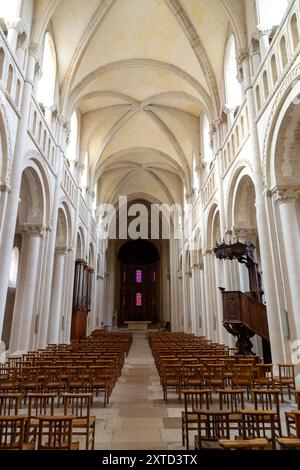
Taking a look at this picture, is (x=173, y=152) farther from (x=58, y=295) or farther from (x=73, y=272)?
(x=58, y=295)

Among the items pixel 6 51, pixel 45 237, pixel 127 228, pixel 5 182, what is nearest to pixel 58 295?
pixel 45 237

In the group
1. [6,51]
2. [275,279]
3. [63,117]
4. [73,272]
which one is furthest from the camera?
[73,272]

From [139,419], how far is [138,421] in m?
0.12

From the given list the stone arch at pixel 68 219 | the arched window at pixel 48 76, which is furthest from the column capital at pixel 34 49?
the stone arch at pixel 68 219

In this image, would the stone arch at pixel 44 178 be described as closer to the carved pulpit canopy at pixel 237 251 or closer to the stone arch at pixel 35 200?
the stone arch at pixel 35 200

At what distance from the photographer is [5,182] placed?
9.27 metres

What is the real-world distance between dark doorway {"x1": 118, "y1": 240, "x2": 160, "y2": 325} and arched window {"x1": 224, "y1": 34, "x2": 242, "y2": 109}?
29.4m

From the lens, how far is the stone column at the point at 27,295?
450 inches

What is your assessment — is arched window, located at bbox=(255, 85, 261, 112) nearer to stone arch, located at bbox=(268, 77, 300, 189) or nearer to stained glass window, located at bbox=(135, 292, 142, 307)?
stone arch, located at bbox=(268, 77, 300, 189)

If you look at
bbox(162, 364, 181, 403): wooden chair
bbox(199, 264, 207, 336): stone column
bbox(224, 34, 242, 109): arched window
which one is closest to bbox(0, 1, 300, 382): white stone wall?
bbox(199, 264, 207, 336): stone column

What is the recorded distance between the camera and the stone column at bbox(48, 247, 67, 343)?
48.4ft

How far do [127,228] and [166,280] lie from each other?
797 cm

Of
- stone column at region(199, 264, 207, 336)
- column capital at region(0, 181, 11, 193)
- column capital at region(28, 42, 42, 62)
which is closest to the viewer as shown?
column capital at region(0, 181, 11, 193)

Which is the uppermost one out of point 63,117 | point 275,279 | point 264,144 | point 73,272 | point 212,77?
point 212,77
